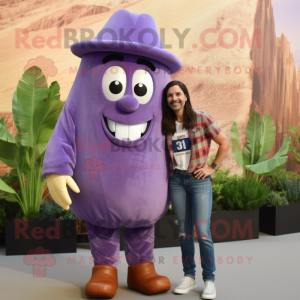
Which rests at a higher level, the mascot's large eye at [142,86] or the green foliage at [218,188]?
the mascot's large eye at [142,86]

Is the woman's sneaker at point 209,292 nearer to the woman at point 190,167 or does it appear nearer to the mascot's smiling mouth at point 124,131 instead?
the woman at point 190,167

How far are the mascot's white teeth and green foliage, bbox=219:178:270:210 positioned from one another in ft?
6.16

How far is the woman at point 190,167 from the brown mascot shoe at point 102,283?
0.37 meters

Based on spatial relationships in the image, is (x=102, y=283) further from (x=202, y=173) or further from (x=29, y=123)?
(x=29, y=123)

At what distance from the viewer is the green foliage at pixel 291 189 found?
391 centimetres

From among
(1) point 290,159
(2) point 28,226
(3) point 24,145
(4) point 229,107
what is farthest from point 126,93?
(1) point 290,159

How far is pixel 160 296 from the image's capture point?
192 centimetres

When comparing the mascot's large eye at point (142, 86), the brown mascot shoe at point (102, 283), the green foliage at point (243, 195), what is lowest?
the brown mascot shoe at point (102, 283)

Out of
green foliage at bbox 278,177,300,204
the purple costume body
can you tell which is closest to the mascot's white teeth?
the purple costume body

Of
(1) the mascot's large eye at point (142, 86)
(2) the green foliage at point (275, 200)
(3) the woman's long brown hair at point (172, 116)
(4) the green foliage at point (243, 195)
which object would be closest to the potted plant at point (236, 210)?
(4) the green foliage at point (243, 195)

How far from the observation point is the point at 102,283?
73.2 inches

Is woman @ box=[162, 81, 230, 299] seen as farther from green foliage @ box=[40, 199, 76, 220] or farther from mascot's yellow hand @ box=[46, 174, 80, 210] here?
green foliage @ box=[40, 199, 76, 220]

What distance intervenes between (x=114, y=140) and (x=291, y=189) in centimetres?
284

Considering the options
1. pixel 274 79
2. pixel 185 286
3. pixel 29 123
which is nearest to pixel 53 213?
pixel 29 123
